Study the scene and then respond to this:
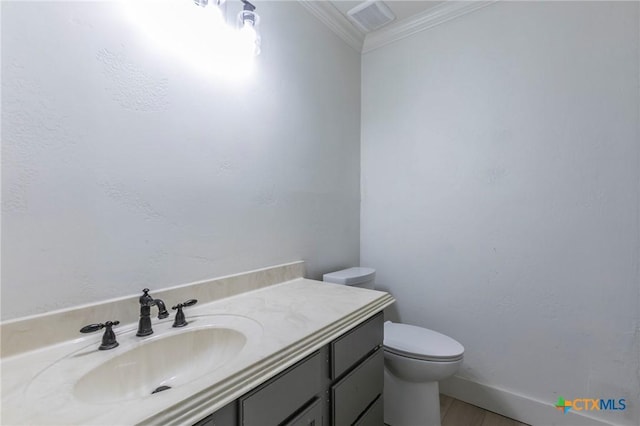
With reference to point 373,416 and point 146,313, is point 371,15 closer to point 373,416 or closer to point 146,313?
point 146,313

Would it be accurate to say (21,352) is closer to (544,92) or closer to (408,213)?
(408,213)

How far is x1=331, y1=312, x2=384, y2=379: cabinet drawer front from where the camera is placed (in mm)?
926

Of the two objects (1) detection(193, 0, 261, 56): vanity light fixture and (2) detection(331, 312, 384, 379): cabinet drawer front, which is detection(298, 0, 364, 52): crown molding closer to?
(1) detection(193, 0, 261, 56): vanity light fixture

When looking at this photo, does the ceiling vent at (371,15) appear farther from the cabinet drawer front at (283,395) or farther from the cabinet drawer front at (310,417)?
the cabinet drawer front at (310,417)

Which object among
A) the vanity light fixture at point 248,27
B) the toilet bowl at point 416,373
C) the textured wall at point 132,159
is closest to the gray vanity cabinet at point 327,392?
the toilet bowl at point 416,373

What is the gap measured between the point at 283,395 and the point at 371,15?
6.89 ft

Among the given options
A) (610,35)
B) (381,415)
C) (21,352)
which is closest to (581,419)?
(381,415)

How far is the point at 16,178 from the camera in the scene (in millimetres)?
722

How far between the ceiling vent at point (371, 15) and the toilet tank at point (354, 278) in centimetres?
165

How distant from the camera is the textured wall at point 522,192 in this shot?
1332 millimetres

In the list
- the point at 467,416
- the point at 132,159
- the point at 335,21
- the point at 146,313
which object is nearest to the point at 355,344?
the point at 146,313

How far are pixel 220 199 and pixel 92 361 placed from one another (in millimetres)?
664

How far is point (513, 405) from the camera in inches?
61.5

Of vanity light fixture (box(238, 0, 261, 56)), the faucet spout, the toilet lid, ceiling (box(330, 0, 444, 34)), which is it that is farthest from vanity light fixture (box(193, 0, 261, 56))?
the toilet lid
